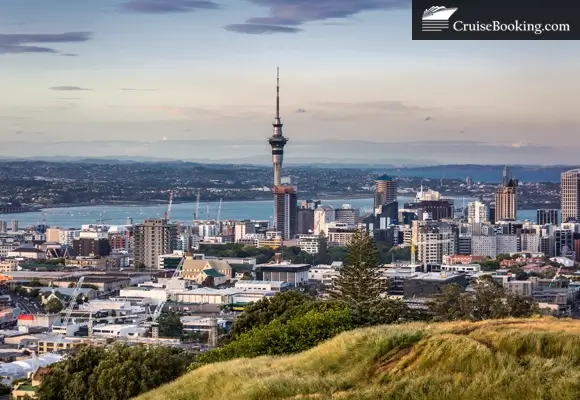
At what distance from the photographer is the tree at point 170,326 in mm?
30094

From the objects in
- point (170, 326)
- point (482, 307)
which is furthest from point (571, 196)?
point (482, 307)

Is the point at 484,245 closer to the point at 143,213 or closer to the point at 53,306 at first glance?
the point at 53,306

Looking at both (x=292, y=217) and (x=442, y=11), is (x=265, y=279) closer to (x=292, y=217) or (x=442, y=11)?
(x=292, y=217)

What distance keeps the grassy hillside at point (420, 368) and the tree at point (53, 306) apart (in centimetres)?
2699

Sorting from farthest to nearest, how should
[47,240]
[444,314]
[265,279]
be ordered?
[47,240] → [265,279] → [444,314]

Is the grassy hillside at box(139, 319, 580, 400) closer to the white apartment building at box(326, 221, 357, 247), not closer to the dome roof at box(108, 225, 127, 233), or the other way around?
the white apartment building at box(326, 221, 357, 247)

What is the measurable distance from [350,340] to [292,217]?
62.8 m

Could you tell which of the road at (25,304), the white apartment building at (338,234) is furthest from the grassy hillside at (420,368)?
the white apartment building at (338,234)

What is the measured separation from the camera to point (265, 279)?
152ft

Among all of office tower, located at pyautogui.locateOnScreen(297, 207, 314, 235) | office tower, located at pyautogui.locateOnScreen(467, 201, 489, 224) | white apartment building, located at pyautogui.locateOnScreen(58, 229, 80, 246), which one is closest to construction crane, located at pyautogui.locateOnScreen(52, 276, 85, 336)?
white apartment building, located at pyautogui.locateOnScreen(58, 229, 80, 246)

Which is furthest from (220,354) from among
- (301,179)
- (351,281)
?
(301,179)

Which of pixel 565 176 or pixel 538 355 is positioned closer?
pixel 538 355

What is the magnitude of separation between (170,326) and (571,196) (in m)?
46.0

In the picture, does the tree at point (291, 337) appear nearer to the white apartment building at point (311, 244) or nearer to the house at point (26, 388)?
the house at point (26, 388)
